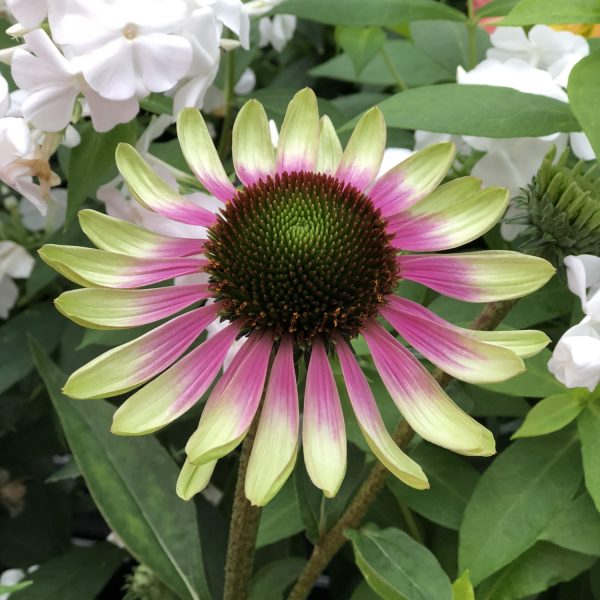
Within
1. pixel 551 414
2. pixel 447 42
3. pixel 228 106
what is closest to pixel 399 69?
pixel 447 42

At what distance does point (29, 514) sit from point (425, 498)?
0.46 meters

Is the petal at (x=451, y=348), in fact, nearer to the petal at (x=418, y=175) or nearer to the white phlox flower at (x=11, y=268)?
the petal at (x=418, y=175)

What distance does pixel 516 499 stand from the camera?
506 mm

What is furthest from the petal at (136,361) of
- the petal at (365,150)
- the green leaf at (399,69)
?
the green leaf at (399,69)

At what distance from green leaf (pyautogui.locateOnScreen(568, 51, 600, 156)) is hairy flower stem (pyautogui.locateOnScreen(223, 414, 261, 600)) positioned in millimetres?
220

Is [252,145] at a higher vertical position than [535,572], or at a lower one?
higher

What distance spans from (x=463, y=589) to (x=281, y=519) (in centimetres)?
17

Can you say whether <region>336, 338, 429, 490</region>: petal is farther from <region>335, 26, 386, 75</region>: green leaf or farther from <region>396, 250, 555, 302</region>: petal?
<region>335, 26, 386, 75</region>: green leaf

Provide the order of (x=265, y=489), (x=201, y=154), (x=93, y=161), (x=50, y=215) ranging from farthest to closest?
(x=50, y=215) < (x=93, y=161) < (x=201, y=154) < (x=265, y=489)

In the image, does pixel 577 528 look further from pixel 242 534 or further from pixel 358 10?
pixel 358 10

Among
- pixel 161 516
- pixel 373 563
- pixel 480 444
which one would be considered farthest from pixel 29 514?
pixel 480 444

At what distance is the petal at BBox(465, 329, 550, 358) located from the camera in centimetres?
39

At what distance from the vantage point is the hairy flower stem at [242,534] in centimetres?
41

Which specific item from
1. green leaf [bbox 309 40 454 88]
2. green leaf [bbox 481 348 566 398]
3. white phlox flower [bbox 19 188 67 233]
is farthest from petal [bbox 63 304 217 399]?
green leaf [bbox 309 40 454 88]
